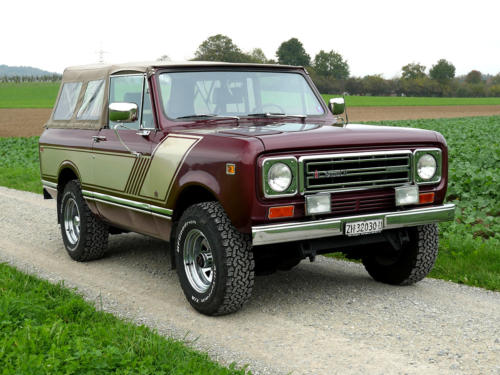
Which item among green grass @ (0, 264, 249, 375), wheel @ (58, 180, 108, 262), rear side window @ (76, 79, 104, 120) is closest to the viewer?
green grass @ (0, 264, 249, 375)

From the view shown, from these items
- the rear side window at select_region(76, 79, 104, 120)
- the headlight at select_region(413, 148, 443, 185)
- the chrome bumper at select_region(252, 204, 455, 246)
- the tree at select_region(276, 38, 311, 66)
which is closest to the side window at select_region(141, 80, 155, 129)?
the rear side window at select_region(76, 79, 104, 120)

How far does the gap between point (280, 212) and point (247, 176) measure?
0.37 m

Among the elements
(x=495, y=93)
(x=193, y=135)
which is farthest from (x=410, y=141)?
(x=495, y=93)

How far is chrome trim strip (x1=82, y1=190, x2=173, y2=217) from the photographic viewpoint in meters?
5.57

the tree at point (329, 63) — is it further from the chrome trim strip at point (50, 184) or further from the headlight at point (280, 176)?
the headlight at point (280, 176)

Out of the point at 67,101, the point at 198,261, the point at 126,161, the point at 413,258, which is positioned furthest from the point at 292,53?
the point at 198,261

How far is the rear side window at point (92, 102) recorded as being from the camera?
6.86 meters

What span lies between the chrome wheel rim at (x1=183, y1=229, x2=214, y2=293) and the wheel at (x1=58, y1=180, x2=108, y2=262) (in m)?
2.09

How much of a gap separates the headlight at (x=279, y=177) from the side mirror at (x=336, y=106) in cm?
211

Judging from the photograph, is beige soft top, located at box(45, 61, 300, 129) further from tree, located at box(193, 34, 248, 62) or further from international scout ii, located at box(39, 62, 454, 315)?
tree, located at box(193, 34, 248, 62)

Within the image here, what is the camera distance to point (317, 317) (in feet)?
16.5

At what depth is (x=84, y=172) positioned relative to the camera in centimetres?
687

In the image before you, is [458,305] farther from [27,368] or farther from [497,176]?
[497,176]

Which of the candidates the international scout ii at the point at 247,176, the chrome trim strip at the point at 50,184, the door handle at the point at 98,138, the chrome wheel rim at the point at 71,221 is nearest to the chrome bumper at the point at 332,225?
the international scout ii at the point at 247,176
